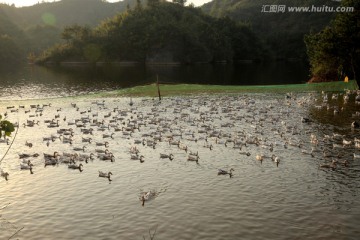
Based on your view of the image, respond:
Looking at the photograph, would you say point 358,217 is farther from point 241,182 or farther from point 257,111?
point 257,111

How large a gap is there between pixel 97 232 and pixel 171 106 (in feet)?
140

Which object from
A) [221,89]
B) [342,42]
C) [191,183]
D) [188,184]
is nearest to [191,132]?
[191,183]

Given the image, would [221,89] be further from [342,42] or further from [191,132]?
[191,132]

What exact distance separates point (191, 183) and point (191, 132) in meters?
15.3

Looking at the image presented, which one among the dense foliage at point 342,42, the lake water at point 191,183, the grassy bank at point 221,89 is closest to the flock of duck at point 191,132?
the lake water at point 191,183

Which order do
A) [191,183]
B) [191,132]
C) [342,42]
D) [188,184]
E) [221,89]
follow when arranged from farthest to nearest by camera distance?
[221,89]
[342,42]
[191,132]
[191,183]
[188,184]

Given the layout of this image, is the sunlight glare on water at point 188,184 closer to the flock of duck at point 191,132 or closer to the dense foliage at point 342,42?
the flock of duck at point 191,132

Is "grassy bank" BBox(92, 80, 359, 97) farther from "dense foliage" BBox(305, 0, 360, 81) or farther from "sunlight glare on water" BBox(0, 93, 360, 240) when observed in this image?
"sunlight glare on water" BBox(0, 93, 360, 240)

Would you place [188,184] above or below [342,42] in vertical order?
below

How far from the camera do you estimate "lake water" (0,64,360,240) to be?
2245 cm

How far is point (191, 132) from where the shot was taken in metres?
44.1

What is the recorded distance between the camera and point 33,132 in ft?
152

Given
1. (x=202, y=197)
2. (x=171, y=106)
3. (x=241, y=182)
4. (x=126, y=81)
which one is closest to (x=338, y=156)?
(x=241, y=182)

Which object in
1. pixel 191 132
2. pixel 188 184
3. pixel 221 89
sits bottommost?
pixel 188 184
